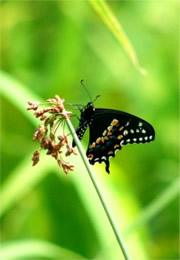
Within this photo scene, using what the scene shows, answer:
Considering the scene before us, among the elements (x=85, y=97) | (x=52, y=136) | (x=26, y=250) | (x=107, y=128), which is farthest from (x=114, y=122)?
(x=85, y=97)

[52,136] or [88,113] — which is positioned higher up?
[88,113]

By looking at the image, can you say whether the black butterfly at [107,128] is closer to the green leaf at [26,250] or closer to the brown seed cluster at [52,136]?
the brown seed cluster at [52,136]

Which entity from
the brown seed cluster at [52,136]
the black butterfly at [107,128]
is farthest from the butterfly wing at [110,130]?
the brown seed cluster at [52,136]

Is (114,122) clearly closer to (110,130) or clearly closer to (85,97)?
(110,130)

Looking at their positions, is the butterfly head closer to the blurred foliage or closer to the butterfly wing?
the butterfly wing

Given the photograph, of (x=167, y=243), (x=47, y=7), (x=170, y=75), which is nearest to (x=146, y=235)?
(x=167, y=243)

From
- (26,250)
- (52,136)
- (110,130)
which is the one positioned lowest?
(52,136)

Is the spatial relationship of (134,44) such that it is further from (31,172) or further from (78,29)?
(31,172)
